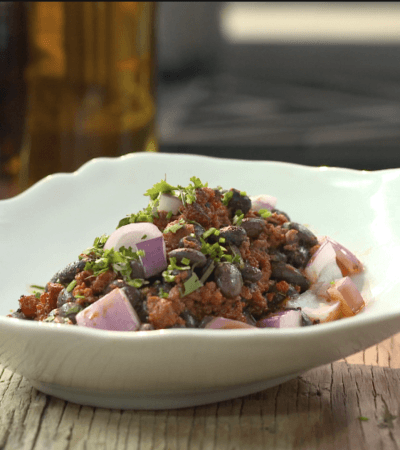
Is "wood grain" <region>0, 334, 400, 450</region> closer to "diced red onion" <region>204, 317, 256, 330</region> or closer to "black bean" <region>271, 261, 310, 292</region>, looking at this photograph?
"diced red onion" <region>204, 317, 256, 330</region>

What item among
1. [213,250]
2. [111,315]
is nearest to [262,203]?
[213,250]

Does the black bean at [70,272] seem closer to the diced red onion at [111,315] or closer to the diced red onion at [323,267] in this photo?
the diced red onion at [111,315]

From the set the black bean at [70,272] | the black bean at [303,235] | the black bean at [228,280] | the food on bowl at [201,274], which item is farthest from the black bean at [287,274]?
the black bean at [70,272]

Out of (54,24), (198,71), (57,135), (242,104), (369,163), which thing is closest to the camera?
(54,24)

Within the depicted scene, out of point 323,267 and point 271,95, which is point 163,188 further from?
point 271,95

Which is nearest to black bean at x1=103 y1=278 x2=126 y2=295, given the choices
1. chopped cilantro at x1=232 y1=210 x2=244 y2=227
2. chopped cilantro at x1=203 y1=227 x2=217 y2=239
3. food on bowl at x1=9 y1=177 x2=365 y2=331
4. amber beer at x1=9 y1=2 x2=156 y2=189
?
food on bowl at x1=9 y1=177 x2=365 y2=331

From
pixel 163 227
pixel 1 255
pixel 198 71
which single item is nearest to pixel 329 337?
pixel 163 227

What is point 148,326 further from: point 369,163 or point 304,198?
point 369,163
